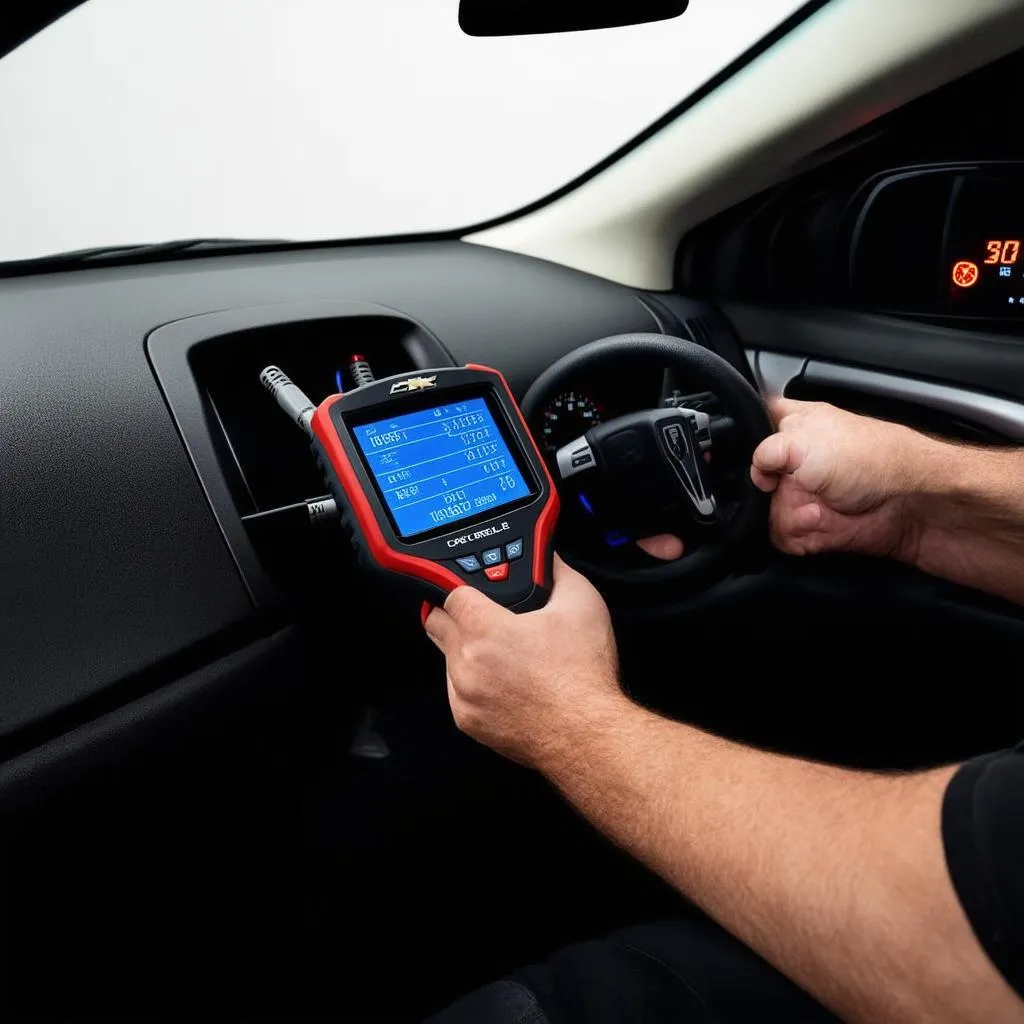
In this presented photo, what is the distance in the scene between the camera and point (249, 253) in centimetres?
148

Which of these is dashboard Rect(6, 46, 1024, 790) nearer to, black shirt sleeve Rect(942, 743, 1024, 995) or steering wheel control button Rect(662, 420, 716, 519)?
steering wheel control button Rect(662, 420, 716, 519)

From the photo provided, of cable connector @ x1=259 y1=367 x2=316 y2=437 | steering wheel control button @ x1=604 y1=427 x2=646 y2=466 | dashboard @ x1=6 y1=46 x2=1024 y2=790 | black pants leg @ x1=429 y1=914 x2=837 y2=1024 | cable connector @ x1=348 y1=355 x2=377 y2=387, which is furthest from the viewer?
steering wheel control button @ x1=604 y1=427 x2=646 y2=466

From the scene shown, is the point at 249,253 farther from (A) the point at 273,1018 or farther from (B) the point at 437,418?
(A) the point at 273,1018

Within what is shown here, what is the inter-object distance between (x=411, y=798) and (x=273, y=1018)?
335 millimetres

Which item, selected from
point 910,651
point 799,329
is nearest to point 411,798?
point 910,651

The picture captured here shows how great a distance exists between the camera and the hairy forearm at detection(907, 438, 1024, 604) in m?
1.26

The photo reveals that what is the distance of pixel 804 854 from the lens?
0.74 meters

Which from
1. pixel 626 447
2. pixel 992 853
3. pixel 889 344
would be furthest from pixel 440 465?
pixel 889 344

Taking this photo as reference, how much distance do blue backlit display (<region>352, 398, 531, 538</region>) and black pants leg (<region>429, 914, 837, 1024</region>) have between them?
440 millimetres

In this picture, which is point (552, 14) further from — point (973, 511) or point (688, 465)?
point (973, 511)

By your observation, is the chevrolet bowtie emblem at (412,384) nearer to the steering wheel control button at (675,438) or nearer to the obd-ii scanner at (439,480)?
the obd-ii scanner at (439,480)

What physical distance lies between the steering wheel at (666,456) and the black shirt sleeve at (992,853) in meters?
0.63

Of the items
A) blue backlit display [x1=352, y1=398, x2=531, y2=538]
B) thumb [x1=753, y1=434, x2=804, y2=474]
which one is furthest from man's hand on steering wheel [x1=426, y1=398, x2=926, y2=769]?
blue backlit display [x1=352, y1=398, x2=531, y2=538]

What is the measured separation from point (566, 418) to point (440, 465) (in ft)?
1.06
